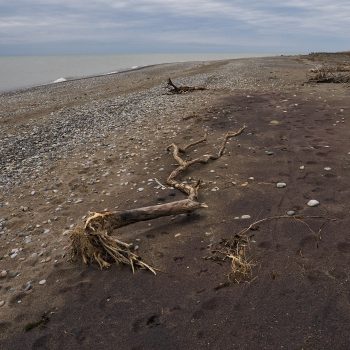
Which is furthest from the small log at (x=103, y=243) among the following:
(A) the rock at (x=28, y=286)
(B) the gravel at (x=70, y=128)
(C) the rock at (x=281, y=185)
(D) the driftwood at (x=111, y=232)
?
(B) the gravel at (x=70, y=128)

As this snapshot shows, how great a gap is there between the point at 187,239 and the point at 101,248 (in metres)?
1.65

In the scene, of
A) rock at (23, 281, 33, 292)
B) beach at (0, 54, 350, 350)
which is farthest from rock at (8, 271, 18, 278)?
rock at (23, 281, 33, 292)

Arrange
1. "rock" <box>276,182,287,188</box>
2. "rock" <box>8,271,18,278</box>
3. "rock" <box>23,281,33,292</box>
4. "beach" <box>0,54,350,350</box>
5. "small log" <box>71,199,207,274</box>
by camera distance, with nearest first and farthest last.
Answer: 1. "beach" <box>0,54,350,350</box>
2. "rock" <box>23,281,33,292</box>
3. "small log" <box>71,199,207,274</box>
4. "rock" <box>8,271,18,278</box>
5. "rock" <box>276,182,287,188</box>

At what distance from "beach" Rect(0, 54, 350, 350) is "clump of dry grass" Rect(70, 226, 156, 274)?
0.70 ft

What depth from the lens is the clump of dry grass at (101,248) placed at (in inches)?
294

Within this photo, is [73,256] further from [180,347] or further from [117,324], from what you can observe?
[180,347]

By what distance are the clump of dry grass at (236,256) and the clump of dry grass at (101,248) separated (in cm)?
139

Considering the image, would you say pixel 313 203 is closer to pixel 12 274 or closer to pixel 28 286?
pixel 28 286

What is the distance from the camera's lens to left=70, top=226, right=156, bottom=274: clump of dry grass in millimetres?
7469

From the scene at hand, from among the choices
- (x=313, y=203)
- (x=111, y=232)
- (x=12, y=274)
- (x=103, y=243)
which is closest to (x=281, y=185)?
(x=313, y=203)

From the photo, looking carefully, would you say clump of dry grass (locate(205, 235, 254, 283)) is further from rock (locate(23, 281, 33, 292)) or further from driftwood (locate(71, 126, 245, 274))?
rock (locate(23, 281, 33, 292))

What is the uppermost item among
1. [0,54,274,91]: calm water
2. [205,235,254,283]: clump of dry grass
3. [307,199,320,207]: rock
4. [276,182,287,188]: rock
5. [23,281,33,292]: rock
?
[0,54,274,91]: calm water

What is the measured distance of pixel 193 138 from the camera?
582 inches

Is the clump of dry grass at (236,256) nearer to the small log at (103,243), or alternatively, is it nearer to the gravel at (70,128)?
the small log at (103,243)
